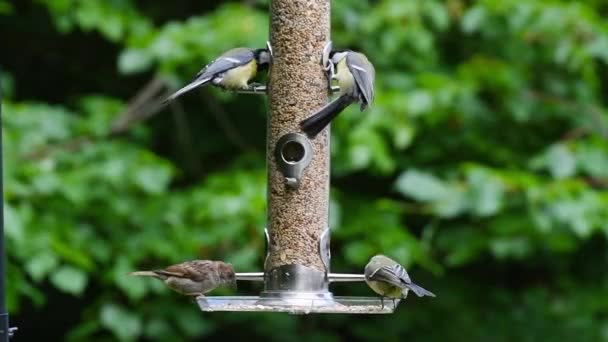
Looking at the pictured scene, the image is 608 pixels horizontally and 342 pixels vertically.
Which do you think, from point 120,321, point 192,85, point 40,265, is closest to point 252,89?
point 192,85

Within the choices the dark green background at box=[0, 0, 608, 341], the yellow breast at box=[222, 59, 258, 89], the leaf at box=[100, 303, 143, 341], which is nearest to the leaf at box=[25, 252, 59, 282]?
the dark green background at box=[0, 0, 608, 341]

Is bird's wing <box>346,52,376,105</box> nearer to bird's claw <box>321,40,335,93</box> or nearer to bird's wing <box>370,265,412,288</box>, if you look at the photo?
bird's claw <box>321,40,335,93</box>

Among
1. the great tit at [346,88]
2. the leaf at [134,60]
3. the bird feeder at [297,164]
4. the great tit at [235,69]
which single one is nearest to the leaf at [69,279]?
the leaf at [134,60]

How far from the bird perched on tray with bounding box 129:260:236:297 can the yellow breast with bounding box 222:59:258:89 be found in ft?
2.47

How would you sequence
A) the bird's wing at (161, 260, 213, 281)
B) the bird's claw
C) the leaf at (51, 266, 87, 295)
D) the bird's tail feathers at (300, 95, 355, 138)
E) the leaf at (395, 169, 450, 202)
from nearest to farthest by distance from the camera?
the bird's tail feathers at (300, 95, 355, 138) < the bird's wing at (161, 260, 213, 281) < the bird's claw < the leaf at (51, 266, 87, 295) < the leaf at (395, 169, 450, 202)

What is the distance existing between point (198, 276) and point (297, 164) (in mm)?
610

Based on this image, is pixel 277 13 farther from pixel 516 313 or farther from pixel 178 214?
pixel 516 313

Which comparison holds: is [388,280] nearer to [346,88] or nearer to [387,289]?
[387,289]

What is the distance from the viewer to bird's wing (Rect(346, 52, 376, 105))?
523 centimetres

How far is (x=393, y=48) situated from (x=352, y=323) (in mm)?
2106

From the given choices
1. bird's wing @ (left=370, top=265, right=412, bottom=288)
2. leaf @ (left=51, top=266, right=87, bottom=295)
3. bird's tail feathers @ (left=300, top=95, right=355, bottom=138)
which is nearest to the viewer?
bird's wing @ (left=370, top=265, right=412, bottom=288)

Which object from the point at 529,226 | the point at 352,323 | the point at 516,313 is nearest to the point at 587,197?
the point at 529,226

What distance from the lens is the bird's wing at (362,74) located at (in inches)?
206

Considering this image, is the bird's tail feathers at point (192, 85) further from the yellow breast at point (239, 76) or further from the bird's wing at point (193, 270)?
the bird's wing at point (193, 270)
